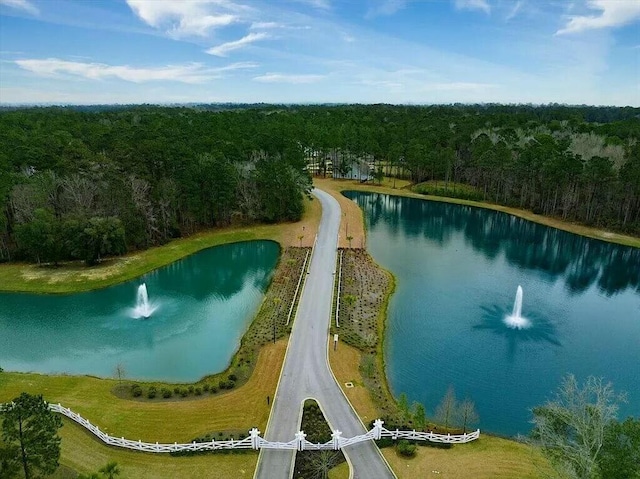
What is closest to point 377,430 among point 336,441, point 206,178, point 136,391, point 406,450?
point 406,450

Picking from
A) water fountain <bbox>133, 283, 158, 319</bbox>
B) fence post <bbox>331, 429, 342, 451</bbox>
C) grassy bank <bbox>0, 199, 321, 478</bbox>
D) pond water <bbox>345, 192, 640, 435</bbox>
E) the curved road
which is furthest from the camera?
water fountain <bbox>133, 283, 158, 319</bbox>

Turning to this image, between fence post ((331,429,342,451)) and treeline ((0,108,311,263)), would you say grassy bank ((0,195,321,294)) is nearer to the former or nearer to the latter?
treeline ((0,108,311,263))

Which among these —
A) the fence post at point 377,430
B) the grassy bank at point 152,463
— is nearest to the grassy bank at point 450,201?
the fence post at point 377,430

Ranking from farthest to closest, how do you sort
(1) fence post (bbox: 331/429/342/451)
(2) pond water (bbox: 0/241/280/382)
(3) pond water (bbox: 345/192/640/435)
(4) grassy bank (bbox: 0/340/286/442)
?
(2) pond water (bbox: 0/241/280/382) → (3) pond water (bbox: 345/192/640/435) → (4) grassy bank (bbox: 0/340/286/442) → (1) fence post (bbox: 331/429/342/451)

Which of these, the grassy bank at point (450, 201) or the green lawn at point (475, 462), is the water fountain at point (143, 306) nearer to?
the grassy bank at point (450, 201)

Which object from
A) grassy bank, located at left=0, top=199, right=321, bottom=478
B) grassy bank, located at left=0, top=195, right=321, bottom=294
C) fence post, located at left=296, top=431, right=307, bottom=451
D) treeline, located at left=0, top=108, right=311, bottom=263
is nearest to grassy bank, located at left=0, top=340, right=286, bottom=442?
grassy bank, located at left=0, top=199, right=321, bottom=478
